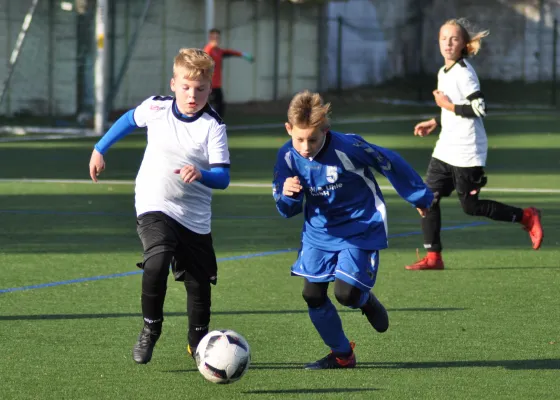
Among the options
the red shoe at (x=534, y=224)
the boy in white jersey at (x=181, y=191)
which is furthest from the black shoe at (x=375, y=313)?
the red shoe at (x=534, y=224)

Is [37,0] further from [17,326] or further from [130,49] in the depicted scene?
[17,326]

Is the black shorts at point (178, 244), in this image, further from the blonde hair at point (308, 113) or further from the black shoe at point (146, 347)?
the blonde hair at point (308, 113)

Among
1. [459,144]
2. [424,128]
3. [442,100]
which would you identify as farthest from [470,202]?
[442,100]

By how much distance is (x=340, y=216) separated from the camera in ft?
21.6

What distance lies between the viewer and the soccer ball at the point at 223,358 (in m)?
6.04

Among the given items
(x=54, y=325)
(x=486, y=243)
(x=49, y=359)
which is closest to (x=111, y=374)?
(x=49, y=359)

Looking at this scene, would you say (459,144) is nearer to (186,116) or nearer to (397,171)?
(397,171)

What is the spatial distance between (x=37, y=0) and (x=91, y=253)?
16640 mm

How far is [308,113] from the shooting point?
20.4 ft

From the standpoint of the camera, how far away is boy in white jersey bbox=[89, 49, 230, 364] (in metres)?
6.39

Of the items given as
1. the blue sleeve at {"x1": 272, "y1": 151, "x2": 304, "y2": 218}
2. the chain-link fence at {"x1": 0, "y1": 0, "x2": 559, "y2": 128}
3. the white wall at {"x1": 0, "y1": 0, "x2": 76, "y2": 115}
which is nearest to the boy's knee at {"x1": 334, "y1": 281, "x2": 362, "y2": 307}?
the blue sleeve at {"x1": 272, "y1": 151, "x2": 304, "y2": 218}

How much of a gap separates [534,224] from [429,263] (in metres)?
0.93

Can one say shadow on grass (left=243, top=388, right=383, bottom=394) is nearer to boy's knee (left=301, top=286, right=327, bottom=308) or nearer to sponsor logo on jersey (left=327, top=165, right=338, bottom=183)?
boy's knee (left=301, top=286, right=327, bottom=308)

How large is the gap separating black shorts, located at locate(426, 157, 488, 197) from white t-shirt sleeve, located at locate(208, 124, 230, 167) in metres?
3.70
